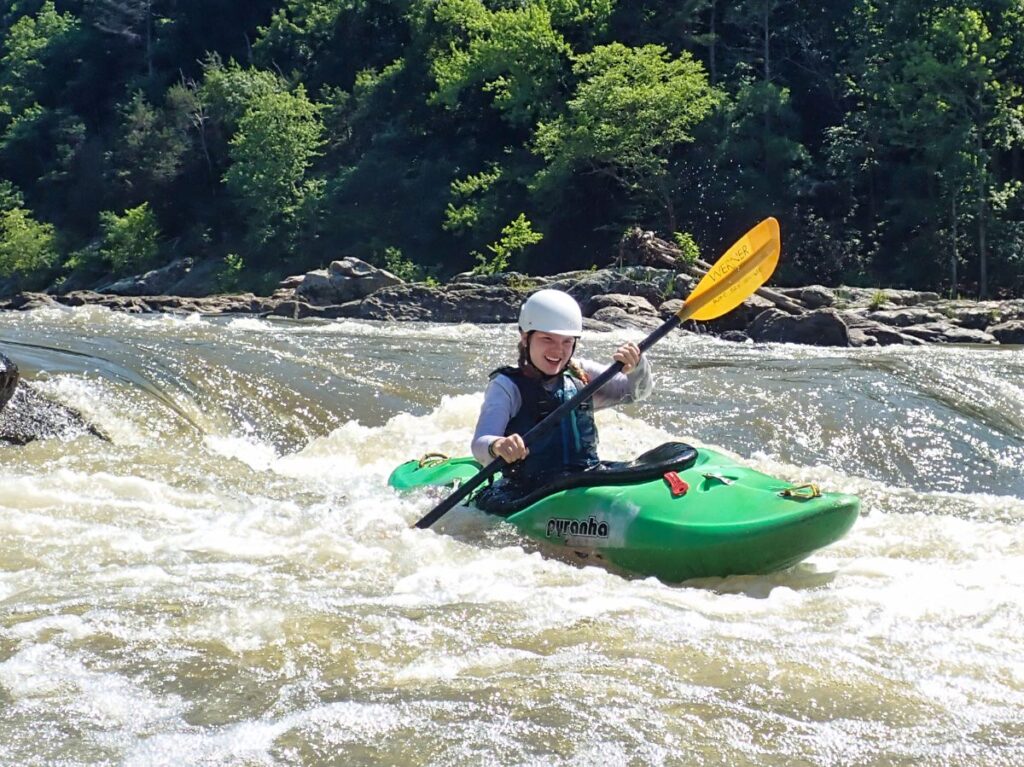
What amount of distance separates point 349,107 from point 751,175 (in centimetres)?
1621

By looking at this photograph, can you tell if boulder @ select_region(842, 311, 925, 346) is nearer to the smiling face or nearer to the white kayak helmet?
the smiling face

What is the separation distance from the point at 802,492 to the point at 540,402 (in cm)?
114

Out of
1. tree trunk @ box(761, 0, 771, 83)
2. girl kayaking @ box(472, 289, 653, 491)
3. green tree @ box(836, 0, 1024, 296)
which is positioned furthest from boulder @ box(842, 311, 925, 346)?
girl kayaking @ box(472, 289, 653, 491)

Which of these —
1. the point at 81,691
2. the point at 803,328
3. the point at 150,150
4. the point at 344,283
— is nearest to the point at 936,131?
the point at 803,328

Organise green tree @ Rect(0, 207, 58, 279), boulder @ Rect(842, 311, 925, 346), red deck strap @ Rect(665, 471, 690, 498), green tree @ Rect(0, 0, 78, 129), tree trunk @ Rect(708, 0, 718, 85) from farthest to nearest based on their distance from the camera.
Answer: green tree @ Rect(0, 0, 78, 129), green tree @ Rect(0, 207, 58, 279), tree trunk @ Rect(708, 0, 718, 85), boulder @ Rect(842, 311, 925, 346), red deck strap @ Rect(665, 471, 690, 498)

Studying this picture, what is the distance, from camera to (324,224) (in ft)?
114

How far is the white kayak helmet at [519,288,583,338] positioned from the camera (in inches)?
196

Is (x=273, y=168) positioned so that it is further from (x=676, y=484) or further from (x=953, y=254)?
Answer: (x=676, y=484)

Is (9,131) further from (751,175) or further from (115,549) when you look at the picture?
(115,549)

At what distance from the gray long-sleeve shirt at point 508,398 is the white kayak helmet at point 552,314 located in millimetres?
288

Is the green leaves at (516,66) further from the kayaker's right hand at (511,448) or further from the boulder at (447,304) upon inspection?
the kayaker's right hand at (511,448)

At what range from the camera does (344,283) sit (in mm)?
23891

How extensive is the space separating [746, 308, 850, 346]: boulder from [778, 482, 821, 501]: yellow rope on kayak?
1223 cm

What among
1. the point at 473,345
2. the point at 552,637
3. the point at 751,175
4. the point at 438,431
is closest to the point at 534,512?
the point at 552,637
